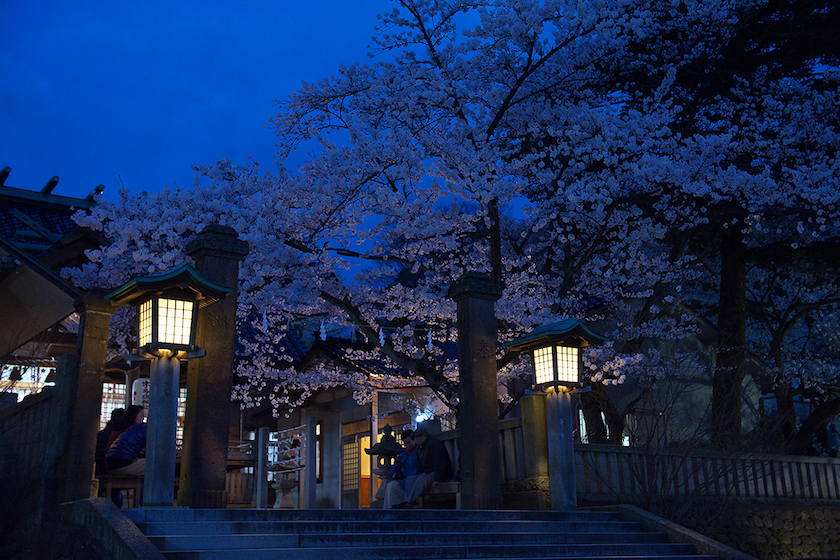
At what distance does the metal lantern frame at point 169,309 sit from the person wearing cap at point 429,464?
4010 millimetres

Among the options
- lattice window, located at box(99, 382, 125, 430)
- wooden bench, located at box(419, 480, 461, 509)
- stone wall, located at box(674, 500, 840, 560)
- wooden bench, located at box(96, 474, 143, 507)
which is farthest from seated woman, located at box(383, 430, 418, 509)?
lattice window, located at box(99, 382, 125, 430)

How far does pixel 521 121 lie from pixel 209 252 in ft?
29.9

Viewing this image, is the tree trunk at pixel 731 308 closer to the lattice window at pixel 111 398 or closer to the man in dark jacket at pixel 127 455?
the man in dark jacket at pixel 127 455

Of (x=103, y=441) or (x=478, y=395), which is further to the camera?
(x=103, y=441)

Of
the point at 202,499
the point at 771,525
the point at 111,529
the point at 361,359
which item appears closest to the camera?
the point at 111,529

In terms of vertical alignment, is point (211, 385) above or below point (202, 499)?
above

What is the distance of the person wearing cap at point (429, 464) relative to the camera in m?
10.1

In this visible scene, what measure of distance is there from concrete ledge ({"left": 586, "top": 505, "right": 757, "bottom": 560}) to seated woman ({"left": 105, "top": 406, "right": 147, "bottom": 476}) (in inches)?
236

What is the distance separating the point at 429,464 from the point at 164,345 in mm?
4637

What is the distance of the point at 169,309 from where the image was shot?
24.0 ft

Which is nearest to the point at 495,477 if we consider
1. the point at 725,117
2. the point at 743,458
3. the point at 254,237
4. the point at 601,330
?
the point at 743,458

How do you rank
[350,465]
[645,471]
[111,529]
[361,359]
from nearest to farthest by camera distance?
[111,529]
[645,471]
[361,359]
[350,465]

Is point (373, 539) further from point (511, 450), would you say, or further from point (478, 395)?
point (511, 450)

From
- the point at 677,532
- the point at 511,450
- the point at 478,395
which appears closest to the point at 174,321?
the point at 478,395
